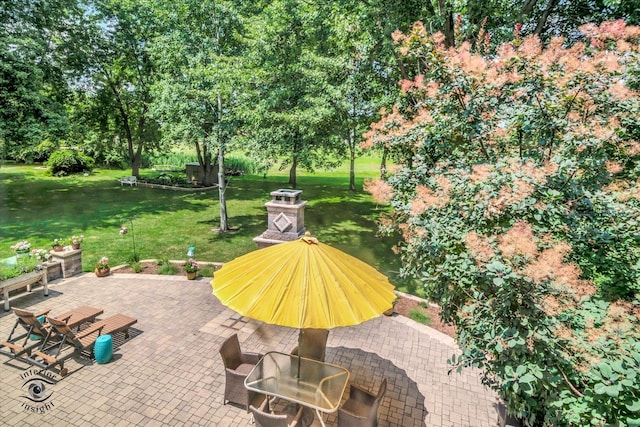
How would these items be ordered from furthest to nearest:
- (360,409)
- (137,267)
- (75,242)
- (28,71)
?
(28,71)
(137,267)
(75,242)
(360,409)

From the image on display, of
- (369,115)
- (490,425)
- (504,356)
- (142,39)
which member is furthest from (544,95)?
(142,39)

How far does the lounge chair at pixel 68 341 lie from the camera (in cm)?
648

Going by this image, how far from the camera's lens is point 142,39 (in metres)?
24.9

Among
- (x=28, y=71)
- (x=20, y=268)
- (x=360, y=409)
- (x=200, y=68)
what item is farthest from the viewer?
(x=28, y=71)

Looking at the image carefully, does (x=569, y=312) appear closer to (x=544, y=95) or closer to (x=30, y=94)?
(x=544, y=95)

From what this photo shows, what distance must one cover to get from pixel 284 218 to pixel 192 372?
587 centimetres

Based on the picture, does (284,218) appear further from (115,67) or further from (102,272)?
(115,67)

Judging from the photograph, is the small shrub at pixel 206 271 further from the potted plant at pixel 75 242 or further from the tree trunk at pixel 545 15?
the tree trunk at pixel 545 15

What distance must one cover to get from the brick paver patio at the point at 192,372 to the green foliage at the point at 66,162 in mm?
27857

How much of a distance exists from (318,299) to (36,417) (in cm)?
531

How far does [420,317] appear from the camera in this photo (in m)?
8.88

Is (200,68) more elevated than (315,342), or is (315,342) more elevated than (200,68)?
(200,68)

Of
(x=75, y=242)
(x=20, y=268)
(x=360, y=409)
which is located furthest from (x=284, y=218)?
(x=20, y=268)

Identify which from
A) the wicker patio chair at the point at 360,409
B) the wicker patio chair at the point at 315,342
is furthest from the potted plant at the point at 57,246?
the wicker patio chair at the point at 360,409
